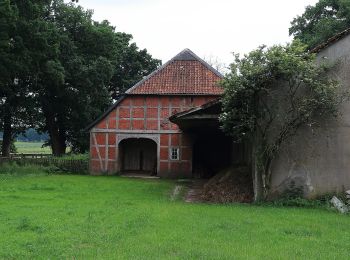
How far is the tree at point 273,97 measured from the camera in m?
13.8

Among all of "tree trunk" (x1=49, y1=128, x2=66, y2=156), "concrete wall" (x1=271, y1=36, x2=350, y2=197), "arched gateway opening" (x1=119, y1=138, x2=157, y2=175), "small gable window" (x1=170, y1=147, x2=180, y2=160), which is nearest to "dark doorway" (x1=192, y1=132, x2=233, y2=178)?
"small gable window" (x1=170, y1=147, x2=180, y2=160)

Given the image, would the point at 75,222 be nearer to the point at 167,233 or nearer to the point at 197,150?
the point at 167,233

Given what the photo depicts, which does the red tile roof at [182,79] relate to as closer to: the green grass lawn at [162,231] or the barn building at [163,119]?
the barn building at [163,119]

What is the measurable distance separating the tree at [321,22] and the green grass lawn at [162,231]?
23548 millimetres

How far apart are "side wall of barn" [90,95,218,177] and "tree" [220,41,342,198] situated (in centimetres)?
1287

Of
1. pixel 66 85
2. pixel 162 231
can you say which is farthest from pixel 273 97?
pixel 66 85

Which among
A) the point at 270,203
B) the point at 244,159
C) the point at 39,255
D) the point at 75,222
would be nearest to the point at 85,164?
the point at 244,159

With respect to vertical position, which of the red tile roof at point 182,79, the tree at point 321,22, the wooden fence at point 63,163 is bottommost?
the wooden fence at point 63,163

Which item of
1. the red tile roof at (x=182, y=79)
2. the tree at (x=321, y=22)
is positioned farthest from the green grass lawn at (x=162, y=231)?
the tree at (x=321, y=22)

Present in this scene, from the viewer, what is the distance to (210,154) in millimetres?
30781

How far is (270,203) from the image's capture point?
554 inches

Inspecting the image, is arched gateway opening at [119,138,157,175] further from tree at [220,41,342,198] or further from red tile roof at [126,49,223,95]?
tree at [220,41,342,198]

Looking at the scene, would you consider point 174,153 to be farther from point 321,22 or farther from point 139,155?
point 321,22

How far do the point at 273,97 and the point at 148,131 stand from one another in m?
14.4
